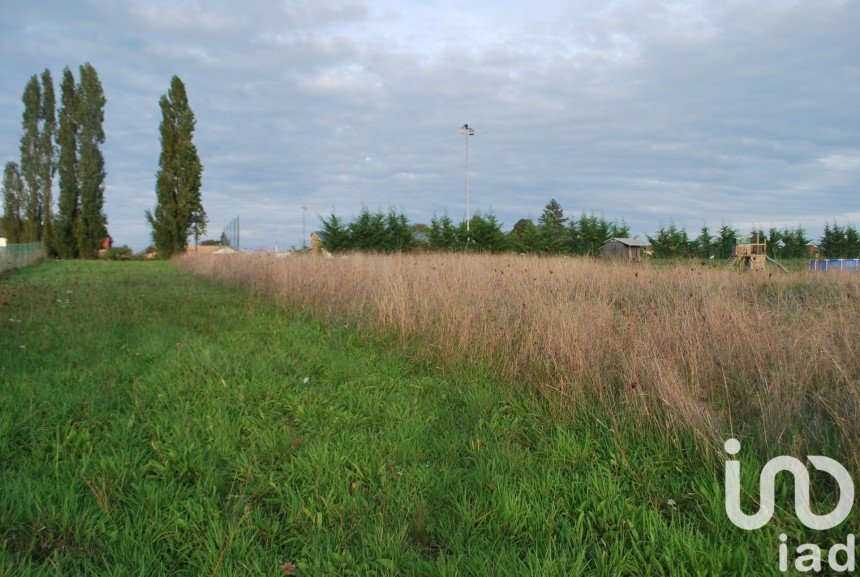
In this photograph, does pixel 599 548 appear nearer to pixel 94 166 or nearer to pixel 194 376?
pixel 194 376

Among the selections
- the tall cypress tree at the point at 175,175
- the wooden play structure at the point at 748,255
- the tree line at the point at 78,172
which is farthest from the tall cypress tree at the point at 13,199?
the wooden play structure at the point at 748,255

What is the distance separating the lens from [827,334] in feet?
12.5

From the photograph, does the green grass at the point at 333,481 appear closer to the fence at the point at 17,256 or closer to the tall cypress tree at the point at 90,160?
the fence at the point at 17,256

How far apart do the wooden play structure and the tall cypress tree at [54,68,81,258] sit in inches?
1659

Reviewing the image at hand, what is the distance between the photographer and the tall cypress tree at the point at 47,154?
3697 cm

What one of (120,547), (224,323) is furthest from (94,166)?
(120,547)

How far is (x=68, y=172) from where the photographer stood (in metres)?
36.6

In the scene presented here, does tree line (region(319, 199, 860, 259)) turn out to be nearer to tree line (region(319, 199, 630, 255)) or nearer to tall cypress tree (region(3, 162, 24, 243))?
tree line (region(319, 199, 630, 255))

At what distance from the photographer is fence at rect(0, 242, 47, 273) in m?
17.5

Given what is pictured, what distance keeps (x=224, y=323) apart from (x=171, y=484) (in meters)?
4.65

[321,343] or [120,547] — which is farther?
[321,343]

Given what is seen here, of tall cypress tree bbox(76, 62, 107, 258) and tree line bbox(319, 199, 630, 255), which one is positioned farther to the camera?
tall cypress tree bbox(76, 62, 107, 258)

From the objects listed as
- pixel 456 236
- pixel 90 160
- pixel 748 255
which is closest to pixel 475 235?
pixel 456 236

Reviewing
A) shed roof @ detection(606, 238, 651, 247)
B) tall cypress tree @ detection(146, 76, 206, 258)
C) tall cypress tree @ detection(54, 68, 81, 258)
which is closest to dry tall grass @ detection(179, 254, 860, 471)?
shed roof @ detection(606, 238, 651, 247)
